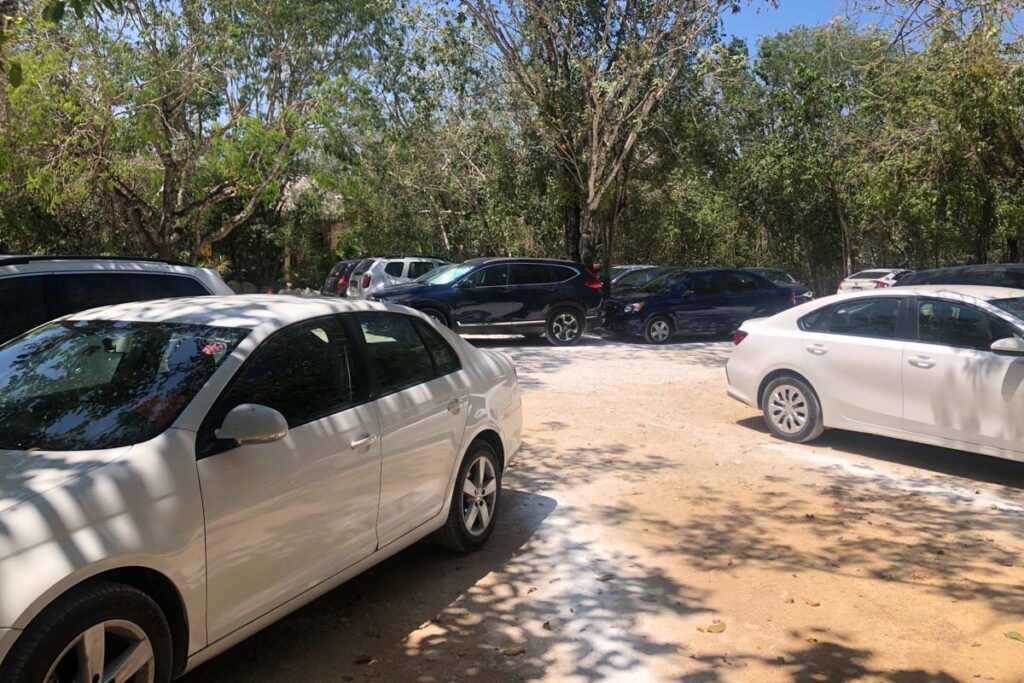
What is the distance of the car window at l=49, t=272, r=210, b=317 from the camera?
5.70 meters

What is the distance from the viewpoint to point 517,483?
658 centimetres

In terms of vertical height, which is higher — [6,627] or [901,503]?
[6,627]

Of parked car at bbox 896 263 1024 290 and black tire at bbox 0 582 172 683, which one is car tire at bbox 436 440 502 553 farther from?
parked car at bbox 896 263 1024 290

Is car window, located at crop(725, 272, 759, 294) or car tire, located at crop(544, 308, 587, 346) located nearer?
car tire, located at crop(544, 308, 587, 346)

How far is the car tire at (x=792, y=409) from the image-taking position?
25.6ft

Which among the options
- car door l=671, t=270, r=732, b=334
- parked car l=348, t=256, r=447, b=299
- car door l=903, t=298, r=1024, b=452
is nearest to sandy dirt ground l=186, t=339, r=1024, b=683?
car door l=903, t=298, r=1024, b=452

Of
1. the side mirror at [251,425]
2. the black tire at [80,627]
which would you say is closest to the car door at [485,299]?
the side mirror at [251,425]

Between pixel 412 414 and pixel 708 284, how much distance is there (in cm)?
1340

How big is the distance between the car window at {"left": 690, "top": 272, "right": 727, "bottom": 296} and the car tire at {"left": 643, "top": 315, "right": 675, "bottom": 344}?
899 mm

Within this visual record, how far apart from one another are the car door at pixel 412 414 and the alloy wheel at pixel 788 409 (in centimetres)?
421

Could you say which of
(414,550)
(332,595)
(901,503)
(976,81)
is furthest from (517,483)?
(976,81)

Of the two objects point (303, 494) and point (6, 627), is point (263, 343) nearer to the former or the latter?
point (303, 494)

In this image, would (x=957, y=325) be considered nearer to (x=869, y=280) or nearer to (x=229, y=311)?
(x=229, y=311)

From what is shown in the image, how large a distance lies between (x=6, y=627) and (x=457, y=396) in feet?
9.02
